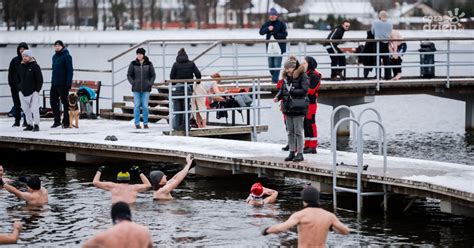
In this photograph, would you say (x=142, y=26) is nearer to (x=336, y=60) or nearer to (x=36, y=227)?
(x=336, y=60)

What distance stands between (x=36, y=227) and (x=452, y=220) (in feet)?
21.8

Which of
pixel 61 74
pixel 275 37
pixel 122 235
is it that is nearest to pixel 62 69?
pixel 61 74

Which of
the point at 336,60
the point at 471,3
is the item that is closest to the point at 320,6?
the point at 471,3

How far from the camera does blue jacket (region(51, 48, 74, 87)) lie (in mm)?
28000

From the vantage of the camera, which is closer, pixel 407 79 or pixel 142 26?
pixel 407 79

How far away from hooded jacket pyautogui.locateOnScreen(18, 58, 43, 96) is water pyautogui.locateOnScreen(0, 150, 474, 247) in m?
3.56

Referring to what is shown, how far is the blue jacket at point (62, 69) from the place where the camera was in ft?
91.9

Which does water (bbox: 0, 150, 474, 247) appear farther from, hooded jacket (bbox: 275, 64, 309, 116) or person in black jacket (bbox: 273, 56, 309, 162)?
hooded jacket (bbox: 275, 64, 309, 116)

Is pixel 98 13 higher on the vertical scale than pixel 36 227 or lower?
higher

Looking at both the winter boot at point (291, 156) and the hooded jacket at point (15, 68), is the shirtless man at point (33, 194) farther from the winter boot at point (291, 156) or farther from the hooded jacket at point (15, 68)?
the hooded jacket at point (15, 68)

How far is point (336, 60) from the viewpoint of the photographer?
34250 millimetres

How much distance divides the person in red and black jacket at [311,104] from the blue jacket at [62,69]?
7.05 metres

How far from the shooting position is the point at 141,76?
91.0ft

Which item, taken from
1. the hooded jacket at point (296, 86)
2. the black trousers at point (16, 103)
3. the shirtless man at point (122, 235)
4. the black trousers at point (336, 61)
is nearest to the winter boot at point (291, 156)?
the hooded jacket at point (296, 86)
